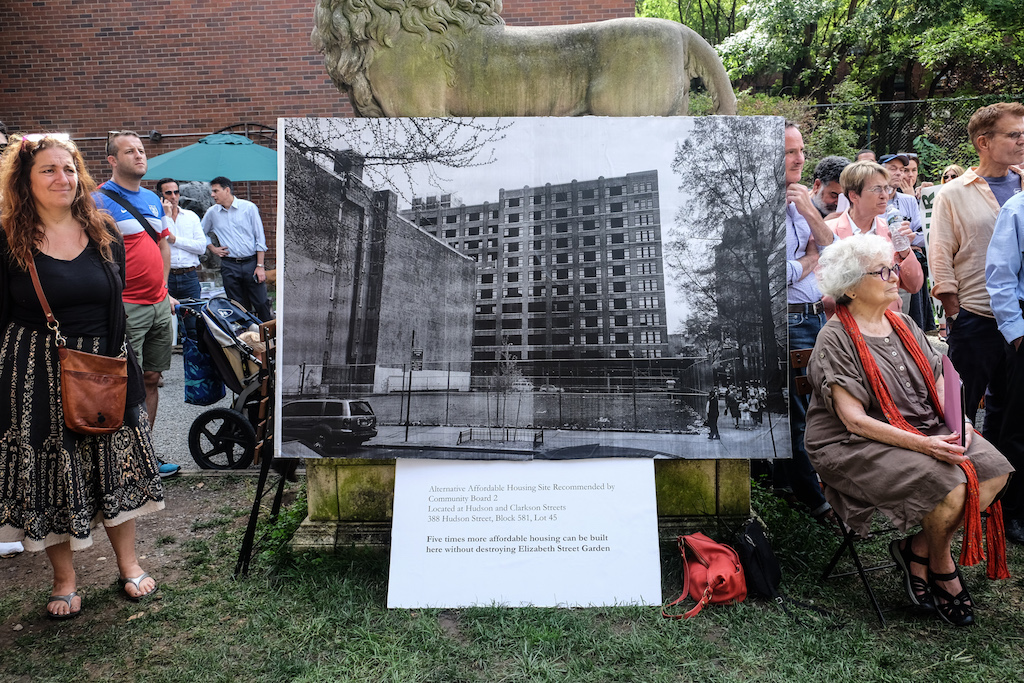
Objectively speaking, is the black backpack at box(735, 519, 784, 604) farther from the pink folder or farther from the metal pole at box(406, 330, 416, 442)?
the metal pole at box(406, 330, 416, 442)

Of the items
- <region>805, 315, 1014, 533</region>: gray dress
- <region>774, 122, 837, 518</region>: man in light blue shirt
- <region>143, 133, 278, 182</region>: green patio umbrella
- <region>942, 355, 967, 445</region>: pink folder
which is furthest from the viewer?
<region>143, 133, 278, 182</region>: green patio umbrella

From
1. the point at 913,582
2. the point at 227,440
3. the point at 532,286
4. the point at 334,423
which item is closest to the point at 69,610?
the point at 334,423

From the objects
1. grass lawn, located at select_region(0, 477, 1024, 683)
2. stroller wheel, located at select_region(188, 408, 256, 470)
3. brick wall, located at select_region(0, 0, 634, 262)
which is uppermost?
brick wall, located at select_region(0, 0, 634, 262)

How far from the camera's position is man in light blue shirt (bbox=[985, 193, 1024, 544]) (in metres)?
3.52

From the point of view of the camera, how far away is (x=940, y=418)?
10.2 ft

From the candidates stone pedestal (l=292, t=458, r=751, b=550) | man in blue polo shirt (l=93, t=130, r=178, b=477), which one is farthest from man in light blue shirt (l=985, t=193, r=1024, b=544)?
man in blue polo shirt (l=93, t=130, r=178, b=477)

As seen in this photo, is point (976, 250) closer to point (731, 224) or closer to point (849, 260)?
point (849, 260)

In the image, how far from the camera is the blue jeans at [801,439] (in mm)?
3877

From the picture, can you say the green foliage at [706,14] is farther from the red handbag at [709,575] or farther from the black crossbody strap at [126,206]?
the red handbag at [709,575]

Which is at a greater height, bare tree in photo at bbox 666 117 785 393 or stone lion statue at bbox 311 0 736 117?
stone lion statue at bbox 311 0 736 117

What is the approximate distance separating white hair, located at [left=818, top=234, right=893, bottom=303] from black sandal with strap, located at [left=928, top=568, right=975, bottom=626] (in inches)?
45.0

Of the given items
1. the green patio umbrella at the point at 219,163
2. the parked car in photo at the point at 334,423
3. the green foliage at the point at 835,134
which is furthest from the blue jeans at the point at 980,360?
the green foliage at the point at 835,134

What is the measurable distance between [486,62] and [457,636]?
239 cm

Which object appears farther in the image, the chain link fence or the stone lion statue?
the chain link fence
